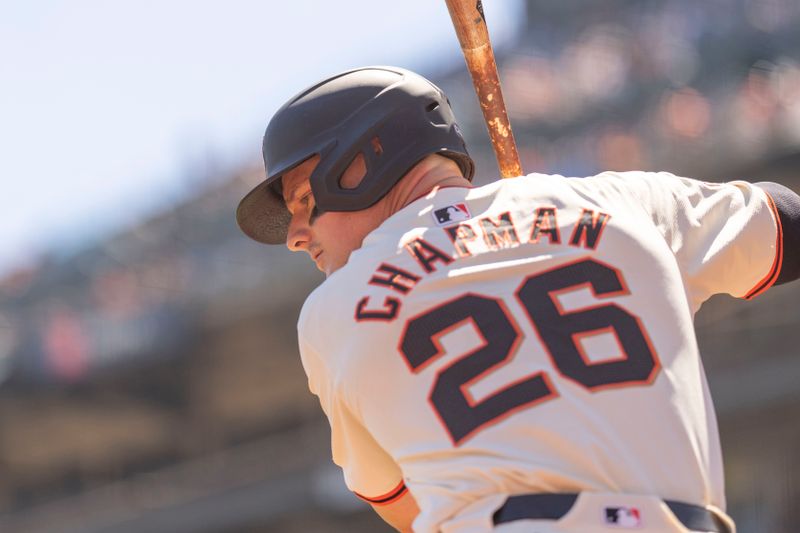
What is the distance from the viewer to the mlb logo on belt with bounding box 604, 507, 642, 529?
1952 millimetres

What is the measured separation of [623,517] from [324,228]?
3.05 ft

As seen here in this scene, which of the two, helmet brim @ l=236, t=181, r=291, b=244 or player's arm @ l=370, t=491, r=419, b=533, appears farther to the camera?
helmet brim @ l=236, t=181, r=291, b=244

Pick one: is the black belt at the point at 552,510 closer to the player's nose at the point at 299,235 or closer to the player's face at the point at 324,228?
the player's face at the point at 324,228

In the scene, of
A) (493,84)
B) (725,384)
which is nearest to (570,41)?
(725,384)

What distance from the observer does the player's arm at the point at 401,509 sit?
2393 mm

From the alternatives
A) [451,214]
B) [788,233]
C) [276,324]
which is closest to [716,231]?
[788,233]

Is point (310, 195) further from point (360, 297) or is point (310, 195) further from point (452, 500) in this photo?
point (452, 500)

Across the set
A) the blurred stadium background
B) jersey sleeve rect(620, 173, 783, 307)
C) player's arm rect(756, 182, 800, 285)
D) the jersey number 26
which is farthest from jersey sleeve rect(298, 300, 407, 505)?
the blurred stadium background

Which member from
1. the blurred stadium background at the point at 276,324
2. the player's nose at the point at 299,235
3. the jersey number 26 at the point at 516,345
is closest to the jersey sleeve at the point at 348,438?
the jersey number 26 at the point at 516,345

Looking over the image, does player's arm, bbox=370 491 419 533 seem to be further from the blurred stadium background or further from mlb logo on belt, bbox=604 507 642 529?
the blurred stadium background

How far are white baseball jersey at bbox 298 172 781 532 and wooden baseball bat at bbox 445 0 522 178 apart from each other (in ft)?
2.46

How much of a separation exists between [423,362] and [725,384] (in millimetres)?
11128

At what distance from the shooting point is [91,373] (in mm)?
16328

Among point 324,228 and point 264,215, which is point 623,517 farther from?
point 264,215
